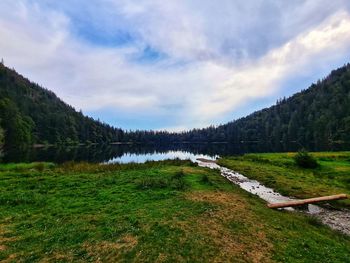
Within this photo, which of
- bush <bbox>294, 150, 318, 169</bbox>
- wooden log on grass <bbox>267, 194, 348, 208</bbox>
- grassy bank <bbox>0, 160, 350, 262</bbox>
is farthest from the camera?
bush <bbox>294, 150, 318, 169</bbox>

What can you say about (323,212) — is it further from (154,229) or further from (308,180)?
(154,229)

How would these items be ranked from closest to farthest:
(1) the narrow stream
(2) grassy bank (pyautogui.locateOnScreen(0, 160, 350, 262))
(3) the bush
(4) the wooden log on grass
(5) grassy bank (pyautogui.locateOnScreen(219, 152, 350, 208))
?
(2) grassy bank (pyautogui.locateOnScreen(0, 160, 350, 262)) < (1) the narrow stream < (4) the wooden log on grass < (5) grassy bank (pyautogui.locateOnScreen(219, 152, 350, 208)) < (3) the bush

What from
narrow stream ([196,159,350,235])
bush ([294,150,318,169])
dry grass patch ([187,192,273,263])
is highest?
bush ([294,150,318,169])

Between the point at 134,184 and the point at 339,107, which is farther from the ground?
the point at 339,107

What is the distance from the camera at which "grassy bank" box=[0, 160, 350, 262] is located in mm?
13805

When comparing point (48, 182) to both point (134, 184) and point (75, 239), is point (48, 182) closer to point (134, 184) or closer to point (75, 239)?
point (134, 184)

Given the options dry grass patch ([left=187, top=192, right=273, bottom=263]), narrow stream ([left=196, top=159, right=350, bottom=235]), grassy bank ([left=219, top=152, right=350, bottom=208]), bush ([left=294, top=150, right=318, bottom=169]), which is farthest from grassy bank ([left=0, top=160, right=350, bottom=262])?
bush ([left=294, top=150, right=318, bottom=169])

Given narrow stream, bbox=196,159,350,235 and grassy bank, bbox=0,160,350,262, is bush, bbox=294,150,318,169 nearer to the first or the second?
narrow stream, bbox=196,159,350,235

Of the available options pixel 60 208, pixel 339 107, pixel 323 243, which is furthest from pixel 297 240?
pixel 339 107

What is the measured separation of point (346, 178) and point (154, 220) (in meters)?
31.0

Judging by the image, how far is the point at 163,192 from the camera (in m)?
25.4

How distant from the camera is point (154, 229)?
16281 mm

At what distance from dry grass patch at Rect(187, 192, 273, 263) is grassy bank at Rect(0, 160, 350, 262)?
0.05m

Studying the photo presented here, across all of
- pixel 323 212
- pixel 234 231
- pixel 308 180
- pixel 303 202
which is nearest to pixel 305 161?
pixel 308 180
